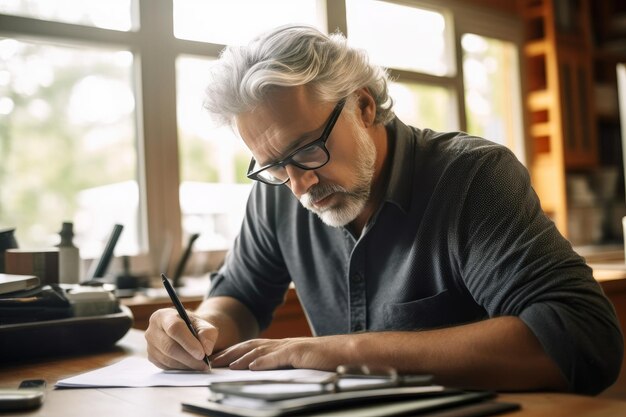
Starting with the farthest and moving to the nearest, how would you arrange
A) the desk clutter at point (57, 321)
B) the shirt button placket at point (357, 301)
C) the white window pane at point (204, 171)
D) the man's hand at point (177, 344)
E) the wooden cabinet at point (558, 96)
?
the wooden cabinet at point (558, 96) → the white window pane at point (204, 171) → the shirt button placket at point (357, 301) → the desk clutter at point (57, 321) → the man's hand at point (177, 344)

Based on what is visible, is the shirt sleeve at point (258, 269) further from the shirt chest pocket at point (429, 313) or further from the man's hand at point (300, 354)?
the man's hand at point (300, 354)

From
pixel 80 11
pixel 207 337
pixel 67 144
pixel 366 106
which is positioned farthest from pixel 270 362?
pixel 80 11

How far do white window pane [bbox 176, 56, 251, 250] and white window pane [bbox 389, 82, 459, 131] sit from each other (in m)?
1.21

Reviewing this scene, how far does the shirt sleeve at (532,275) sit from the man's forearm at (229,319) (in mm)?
566

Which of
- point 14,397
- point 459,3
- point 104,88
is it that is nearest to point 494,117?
point 459,3

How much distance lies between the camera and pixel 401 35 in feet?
14.4

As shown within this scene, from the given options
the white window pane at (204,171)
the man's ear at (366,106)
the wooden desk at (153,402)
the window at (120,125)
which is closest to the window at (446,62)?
the window at (120,125)

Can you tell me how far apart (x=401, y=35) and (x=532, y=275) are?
134 inches

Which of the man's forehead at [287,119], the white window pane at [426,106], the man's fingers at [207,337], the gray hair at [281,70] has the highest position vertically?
the white window pane at [426,106]

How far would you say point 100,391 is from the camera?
1088mm

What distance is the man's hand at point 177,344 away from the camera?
126cm

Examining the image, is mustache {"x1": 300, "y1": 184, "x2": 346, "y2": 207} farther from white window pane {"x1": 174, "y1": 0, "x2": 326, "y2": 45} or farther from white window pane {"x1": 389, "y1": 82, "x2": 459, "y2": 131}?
white window pane {"x1": 389, "y1": 82, "x2": 459, "y2": 131}

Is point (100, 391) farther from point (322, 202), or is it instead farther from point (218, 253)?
point (218, 253)

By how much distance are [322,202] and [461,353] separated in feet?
1.78
